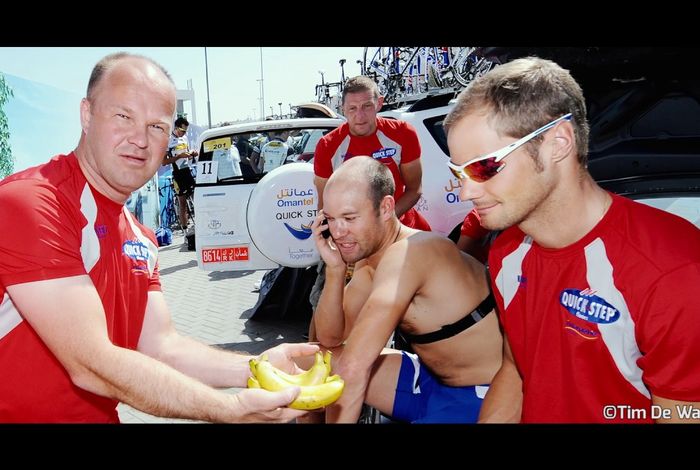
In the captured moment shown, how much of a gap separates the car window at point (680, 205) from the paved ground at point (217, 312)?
10.6 feet

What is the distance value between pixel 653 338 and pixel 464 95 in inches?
39.0

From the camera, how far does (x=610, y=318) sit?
63.6 inches

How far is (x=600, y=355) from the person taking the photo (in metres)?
1.67

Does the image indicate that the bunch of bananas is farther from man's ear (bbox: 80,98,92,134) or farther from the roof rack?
the roof rack

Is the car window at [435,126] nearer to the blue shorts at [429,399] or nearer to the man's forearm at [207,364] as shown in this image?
the blue shorts at [429,399]

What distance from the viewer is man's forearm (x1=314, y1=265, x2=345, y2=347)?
10.2 ft

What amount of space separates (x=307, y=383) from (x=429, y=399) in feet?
3.17

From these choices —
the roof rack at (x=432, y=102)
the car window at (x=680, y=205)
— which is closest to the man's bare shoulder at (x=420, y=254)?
the car window at (x=680, y=205)

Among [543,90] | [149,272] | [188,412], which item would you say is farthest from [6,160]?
[543,90]

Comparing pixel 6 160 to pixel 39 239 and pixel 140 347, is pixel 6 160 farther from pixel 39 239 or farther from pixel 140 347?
pixel 39 239

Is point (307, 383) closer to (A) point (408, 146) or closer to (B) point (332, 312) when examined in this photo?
(B) point (332, 312)

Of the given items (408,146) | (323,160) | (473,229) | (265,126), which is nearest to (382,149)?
(408,146)

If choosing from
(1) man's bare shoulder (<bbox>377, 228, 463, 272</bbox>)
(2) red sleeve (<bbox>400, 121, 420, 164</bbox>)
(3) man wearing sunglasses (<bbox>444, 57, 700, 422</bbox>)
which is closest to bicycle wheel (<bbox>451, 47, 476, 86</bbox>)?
(2) red sleeve (<bbox>400, 121, 420, 164</bbox>)

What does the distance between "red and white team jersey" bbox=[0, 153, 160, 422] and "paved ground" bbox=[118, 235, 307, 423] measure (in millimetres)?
2134
